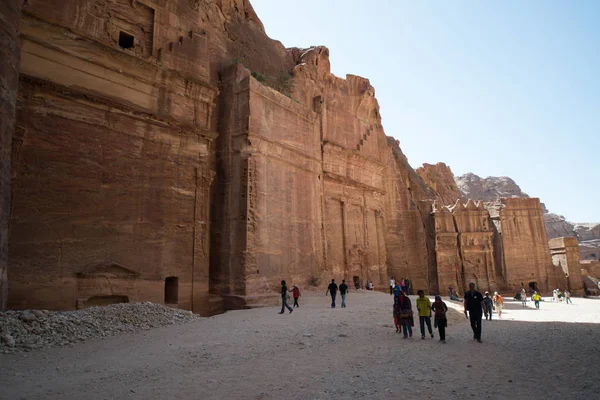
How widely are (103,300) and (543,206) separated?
76164mm

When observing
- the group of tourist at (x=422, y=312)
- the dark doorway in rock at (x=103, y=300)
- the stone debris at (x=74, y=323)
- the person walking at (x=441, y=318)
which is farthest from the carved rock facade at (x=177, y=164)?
the person walking at (x=441, y=318)

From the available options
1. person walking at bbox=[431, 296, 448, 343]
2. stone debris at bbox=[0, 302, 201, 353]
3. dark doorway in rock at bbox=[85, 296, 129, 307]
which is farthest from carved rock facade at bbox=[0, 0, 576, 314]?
person walking at bbox=[431, 296, 448, 343]

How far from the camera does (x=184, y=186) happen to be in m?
15.0

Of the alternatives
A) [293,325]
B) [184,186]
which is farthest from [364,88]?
[293,325]

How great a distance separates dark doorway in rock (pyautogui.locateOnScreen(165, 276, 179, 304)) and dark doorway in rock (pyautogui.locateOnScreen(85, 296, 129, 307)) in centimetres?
185

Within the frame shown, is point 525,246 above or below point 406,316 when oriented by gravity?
above

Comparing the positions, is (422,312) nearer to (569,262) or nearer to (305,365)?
(305,365)

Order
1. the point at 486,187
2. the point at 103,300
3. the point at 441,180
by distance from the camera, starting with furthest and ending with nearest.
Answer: the point at 486,187, the point at 441,180, the point at 103,300

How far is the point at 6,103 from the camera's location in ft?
30.0

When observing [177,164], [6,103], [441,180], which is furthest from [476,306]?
[441,180]

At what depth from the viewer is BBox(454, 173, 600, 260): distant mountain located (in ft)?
183

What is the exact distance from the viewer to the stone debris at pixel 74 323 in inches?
317

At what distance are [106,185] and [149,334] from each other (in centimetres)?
528

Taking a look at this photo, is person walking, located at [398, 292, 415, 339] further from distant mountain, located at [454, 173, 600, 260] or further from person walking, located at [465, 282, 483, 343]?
distant mountain, located at [454, 173, 600, 260]
